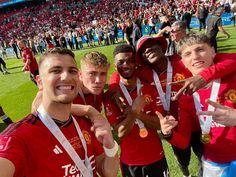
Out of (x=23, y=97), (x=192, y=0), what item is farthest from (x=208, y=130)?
(x=192, y=0)

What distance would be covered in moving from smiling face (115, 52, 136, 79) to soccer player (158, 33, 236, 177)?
2.14 ft

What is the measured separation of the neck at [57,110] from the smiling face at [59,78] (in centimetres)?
4

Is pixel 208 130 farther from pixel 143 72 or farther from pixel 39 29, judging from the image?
pixel 39 29

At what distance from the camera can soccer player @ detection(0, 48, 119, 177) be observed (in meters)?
2.05

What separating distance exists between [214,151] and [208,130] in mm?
230

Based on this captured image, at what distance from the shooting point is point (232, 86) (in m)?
2.85

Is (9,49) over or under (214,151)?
under

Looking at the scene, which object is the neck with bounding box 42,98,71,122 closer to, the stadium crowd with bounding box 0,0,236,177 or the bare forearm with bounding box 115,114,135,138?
the stadium crowd with bounding box 0,0,236,177

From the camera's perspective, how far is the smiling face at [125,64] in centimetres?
346

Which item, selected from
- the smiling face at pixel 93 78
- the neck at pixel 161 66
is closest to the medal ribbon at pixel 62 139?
the smiling face at pixel 93 78

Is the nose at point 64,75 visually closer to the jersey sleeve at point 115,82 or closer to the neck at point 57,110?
the neck at point 57,110

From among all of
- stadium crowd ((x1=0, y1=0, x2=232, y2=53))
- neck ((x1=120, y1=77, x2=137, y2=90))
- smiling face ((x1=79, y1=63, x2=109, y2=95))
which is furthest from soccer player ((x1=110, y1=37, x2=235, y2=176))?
stadium crowd ((x1=0, y1=0, x2=232, y2=53))

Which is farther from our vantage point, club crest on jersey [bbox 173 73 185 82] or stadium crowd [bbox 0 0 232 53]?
stadium crowd [bbox 0 0 232 53]

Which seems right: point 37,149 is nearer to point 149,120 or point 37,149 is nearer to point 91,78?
point 91,78
